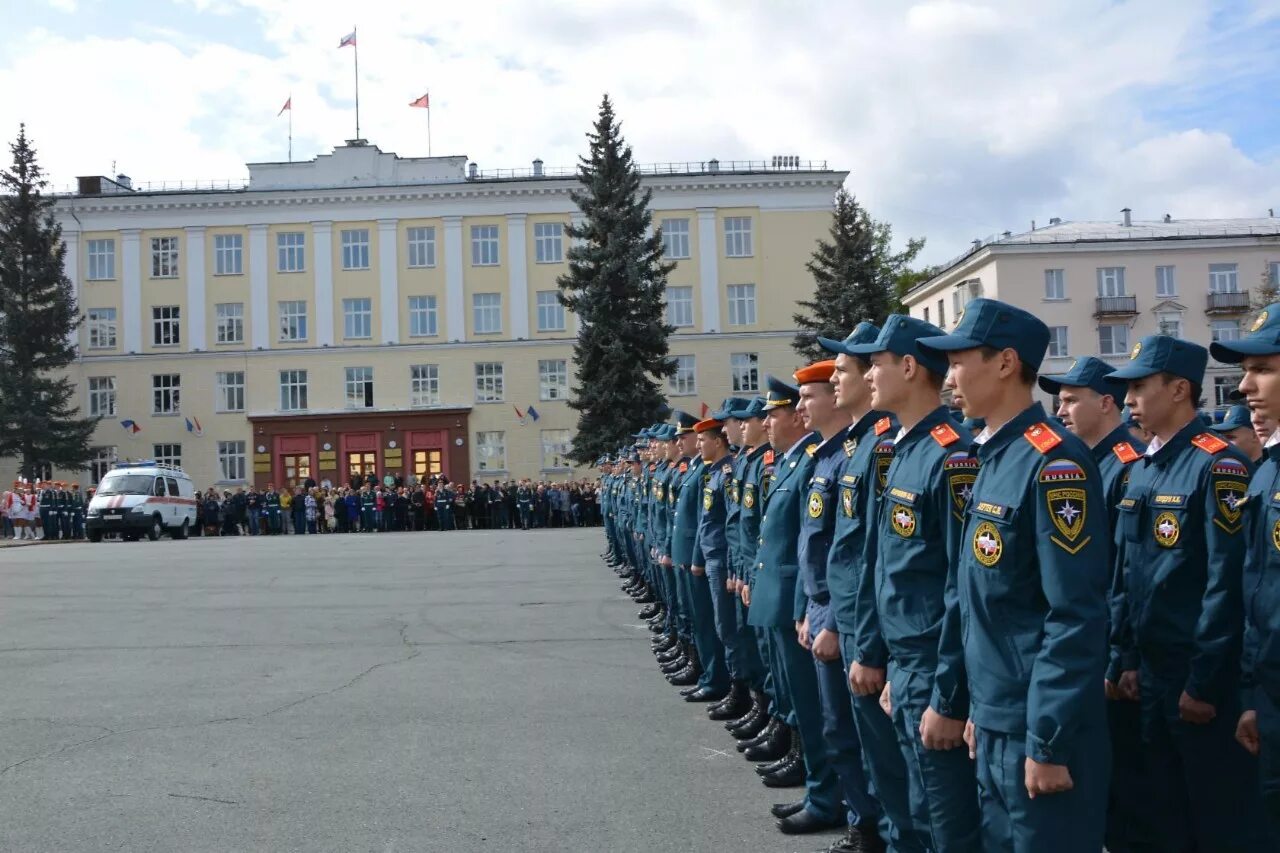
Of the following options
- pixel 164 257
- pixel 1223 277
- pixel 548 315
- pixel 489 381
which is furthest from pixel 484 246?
pixel 1223 277

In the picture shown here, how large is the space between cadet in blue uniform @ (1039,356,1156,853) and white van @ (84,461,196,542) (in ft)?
114

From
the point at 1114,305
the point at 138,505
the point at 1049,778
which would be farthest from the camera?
the point at 1114,305

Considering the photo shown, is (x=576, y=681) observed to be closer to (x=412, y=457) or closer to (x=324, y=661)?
(x=324, y=661)

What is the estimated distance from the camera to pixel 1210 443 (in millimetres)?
4617

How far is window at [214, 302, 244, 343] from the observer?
54906 mm

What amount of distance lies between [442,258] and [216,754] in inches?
1931

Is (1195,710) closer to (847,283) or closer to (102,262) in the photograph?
(847,283)

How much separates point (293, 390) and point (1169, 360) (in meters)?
53.0

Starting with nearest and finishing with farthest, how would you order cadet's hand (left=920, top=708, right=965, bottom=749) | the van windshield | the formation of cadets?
1. the formation of cadets
2. cadet's hand (left=920, top=708, right=965, bottom=749)
3. the van windshield

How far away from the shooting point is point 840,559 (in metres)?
4.92

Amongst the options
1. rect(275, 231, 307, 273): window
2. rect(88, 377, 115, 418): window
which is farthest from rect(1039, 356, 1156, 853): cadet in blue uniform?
rect(88, 377, 115, 418): window

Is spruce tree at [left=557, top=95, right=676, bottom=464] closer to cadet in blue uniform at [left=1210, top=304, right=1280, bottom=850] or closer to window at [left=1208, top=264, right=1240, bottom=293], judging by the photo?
window at [left=1208, top=264, right=1240, bottom=293]

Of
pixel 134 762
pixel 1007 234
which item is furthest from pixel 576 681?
pixel 1007 234

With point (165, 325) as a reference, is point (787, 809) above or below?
below
